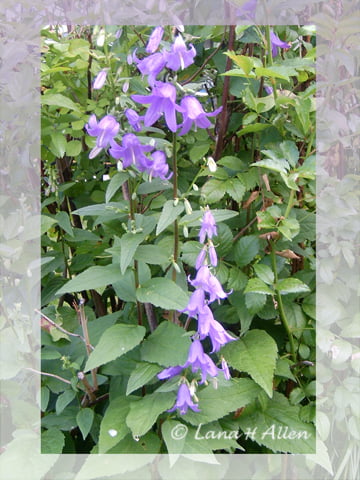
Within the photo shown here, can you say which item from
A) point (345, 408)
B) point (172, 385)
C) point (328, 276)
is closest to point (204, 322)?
point (172, 385)

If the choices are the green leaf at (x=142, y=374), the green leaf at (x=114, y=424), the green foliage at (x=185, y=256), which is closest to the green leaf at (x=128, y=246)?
the green foliage at (x=185, y=256)

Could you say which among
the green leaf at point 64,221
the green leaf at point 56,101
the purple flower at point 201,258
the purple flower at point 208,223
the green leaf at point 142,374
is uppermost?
the green leaf at point 56,101

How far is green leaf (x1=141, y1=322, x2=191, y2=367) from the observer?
870mm

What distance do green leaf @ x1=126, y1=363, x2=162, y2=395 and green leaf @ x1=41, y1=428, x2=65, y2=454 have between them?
0.76 ft

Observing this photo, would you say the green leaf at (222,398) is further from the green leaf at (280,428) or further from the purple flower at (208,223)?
the purple flower at (208,223)

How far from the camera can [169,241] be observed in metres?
0.98

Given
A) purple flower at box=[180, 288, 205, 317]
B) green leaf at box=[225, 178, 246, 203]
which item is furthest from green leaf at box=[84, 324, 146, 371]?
green leaf at box=[225, 178, 246, 203]

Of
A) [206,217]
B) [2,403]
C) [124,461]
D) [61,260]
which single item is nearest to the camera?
[206,217]

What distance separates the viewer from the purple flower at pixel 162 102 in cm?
71

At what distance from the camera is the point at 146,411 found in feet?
2.91

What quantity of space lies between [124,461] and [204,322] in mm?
334

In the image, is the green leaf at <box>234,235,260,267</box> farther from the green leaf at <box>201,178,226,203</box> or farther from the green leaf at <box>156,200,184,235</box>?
the green leaf at <box>156,200,184,235</box>

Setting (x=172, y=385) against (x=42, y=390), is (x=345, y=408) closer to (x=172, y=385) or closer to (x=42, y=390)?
(x=172, y=385)

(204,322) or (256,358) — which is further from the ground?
(204,322)
